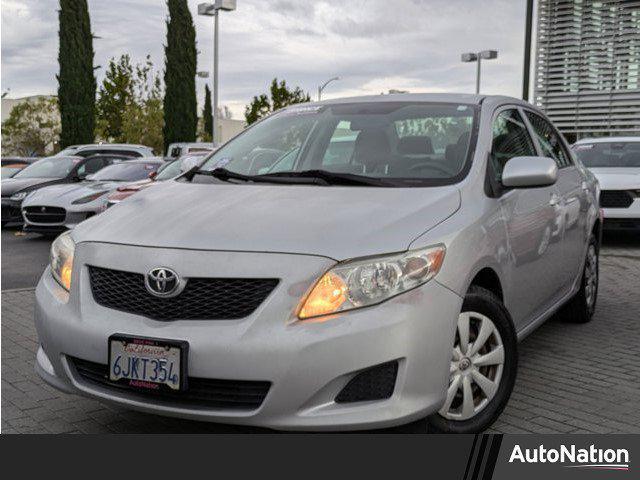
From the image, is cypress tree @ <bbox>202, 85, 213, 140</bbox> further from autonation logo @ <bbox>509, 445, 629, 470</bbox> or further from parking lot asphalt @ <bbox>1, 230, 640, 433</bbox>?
autonation logo @ <bbox>509, 445, 629, 470</bbox>

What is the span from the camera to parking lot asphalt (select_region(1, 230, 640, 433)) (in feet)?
12.9

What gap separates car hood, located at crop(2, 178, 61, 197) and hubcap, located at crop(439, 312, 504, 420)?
11889 mm

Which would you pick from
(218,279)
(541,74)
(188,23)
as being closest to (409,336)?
(218,279)

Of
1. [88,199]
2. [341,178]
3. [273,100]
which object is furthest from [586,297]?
[273,100]

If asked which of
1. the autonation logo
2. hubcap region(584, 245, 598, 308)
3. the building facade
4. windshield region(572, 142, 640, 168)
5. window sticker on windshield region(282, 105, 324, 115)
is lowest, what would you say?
the autonation logo

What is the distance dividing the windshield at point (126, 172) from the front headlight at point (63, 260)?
9.71 m

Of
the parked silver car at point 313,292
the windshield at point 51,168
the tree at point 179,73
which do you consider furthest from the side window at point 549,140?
the tree at point 179,73

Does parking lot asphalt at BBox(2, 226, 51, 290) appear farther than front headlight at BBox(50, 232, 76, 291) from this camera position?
Yes

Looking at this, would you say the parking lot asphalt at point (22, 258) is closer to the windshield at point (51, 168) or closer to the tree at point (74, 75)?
the windshield at point (51, 168)

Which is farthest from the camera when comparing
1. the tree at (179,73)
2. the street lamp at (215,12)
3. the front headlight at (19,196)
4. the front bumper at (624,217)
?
the tree at (179,73)

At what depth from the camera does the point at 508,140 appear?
4672 millimetres

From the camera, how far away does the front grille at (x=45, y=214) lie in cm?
1217

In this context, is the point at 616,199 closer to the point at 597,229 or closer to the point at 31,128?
the point at 597,229

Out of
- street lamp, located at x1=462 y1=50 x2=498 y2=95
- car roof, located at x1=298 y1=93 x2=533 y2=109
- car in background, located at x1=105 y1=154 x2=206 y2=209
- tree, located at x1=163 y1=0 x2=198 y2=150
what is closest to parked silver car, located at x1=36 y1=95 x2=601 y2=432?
car roof, located at x1=298 y1=93 x2=533 y2=109
